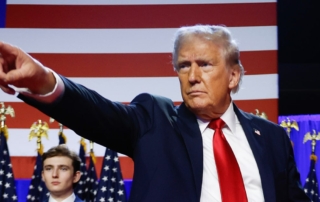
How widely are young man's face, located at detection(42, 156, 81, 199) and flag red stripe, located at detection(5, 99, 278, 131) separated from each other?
57 centimetres

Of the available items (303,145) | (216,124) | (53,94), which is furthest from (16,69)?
(303,145)

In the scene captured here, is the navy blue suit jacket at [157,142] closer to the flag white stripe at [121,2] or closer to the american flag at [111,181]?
the american flag at [111,181]

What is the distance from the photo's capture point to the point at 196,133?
1722mm

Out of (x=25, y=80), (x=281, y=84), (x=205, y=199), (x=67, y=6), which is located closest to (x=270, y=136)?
(x=205, y=199)

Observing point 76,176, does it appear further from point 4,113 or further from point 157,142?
point 157,142

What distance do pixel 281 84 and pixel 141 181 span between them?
4145mm

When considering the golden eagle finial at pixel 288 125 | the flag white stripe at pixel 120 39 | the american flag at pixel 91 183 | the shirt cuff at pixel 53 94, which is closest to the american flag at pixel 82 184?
the american flag at pixel 91 183

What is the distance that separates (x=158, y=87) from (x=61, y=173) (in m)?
1.04

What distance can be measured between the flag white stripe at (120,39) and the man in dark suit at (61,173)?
909 mm

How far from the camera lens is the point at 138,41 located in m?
4.13

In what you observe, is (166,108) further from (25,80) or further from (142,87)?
(142,87)

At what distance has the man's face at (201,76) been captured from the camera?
176cm

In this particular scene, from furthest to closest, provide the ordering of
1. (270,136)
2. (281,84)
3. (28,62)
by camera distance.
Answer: (281,84)
(270,136)
(28,62)

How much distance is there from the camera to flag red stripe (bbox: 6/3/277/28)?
411cm
